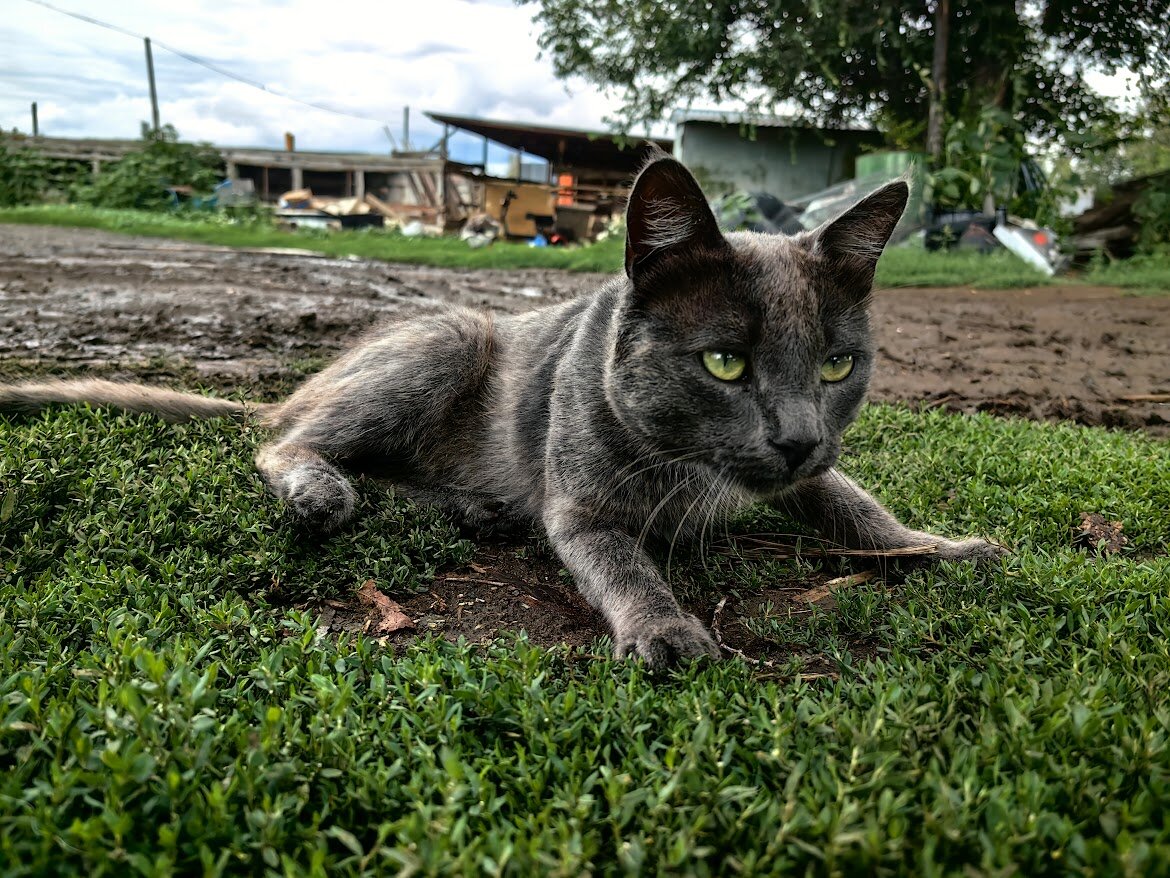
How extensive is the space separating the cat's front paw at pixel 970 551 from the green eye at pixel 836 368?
2.20 feet

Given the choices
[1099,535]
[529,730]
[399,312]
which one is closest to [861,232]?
[1099,535]

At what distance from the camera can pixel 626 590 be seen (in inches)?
92.5

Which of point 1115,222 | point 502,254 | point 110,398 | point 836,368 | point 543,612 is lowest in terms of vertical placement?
point 543,612

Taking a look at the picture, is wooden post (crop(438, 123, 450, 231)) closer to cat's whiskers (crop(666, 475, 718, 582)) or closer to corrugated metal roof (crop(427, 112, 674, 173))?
corrugated metal roof (crop(427, 112, 674, 173))

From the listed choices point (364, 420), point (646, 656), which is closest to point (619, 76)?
point (364, 420)

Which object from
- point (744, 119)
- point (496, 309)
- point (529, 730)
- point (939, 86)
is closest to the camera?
point (529, 730)

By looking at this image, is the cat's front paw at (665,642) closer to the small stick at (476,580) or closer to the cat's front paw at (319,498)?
the small stick at (476,580)

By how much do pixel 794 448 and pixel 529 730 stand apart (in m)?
0.97

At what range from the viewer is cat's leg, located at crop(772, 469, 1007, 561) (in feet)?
9.09

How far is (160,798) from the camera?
142 centimetres

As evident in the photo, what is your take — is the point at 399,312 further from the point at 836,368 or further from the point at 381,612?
the point at 836,368

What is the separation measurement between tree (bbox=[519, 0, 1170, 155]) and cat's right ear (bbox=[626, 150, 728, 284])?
1245 cm

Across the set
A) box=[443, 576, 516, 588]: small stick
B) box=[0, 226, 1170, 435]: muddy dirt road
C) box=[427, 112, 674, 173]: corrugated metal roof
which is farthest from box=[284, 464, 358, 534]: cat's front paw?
box=[427, 112, 674, 173]: corrugated metal roof

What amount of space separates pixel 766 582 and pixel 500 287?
7.04m
